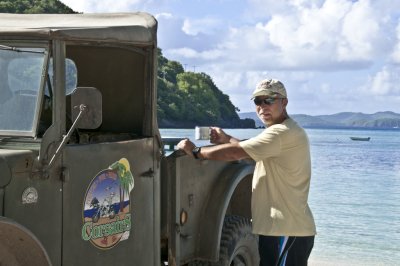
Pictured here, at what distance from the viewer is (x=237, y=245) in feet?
19.9

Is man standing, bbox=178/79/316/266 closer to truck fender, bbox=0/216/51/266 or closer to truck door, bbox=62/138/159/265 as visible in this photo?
truck door, bbox=62/138/159/265

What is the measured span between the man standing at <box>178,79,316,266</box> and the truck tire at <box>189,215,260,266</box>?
73 centimetres

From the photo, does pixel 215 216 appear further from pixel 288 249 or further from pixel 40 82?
pixel 40 82

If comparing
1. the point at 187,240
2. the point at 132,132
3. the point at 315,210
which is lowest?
the point at 315,210

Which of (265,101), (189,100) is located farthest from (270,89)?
(189,100)

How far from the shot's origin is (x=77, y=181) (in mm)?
4254

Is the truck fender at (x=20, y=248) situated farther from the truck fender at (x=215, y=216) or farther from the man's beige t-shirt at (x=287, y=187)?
the truck fender at (x=215, y=216)

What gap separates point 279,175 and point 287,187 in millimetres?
95

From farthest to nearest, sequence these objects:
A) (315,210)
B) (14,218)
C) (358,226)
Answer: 1. (315,210)
2. (358,226)
3. (14,218)

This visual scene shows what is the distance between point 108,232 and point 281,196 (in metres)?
1.24

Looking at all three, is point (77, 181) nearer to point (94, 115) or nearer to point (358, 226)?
point (94, 115)

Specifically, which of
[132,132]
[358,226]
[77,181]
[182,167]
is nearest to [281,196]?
[182,167]

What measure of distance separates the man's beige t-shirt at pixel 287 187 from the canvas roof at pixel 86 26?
3.42 feet

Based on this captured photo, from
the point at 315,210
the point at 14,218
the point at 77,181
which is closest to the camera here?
the point at 14,218
